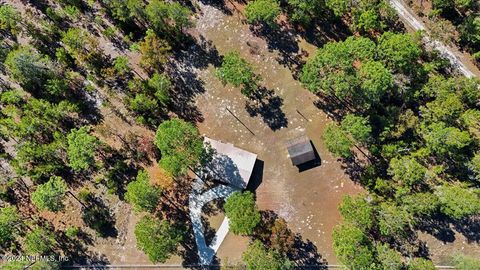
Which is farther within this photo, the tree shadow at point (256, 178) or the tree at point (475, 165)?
the tree shadow at point (256, 178)

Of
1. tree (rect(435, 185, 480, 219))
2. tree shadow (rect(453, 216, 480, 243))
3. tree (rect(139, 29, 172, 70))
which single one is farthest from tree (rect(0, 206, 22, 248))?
tree shadow (rect(453, 216, 480, 243))

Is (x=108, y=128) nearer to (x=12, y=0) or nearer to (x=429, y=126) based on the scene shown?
(x=12, y=0)

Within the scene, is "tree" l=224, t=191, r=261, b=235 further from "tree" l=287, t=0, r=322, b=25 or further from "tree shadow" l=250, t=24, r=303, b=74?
"tree" l=287, t=0, r=322, b=25

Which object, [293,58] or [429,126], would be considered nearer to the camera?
[429,126]

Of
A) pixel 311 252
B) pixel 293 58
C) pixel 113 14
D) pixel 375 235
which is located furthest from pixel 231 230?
pixel 113 14

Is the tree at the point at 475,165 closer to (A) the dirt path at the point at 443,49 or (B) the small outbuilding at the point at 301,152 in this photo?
(A) the dirt path at the point at 443,49

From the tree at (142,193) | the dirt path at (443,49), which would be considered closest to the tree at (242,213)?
the tree at (142,193)
